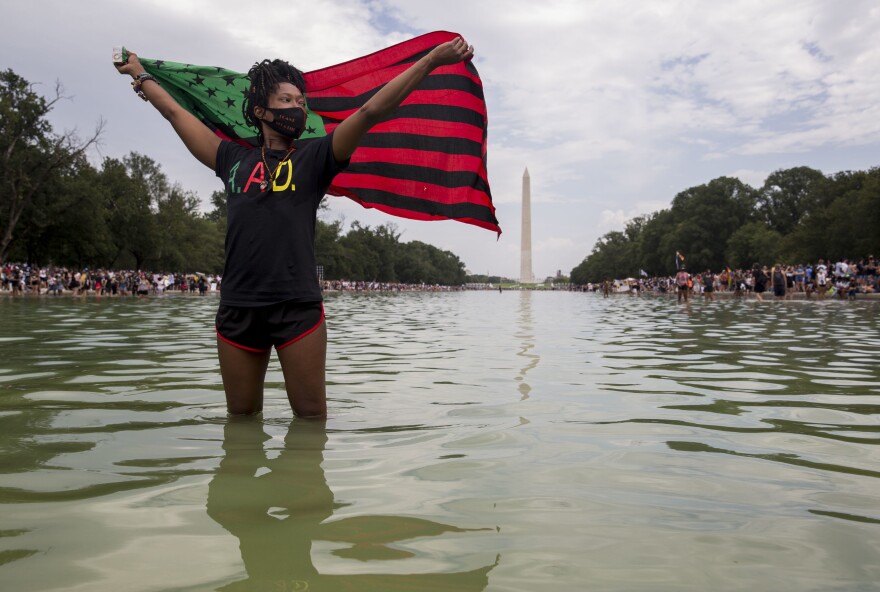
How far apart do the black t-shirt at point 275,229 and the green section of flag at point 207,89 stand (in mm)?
1128

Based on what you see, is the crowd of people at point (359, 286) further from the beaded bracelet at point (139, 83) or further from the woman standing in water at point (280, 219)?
the woman standing in water at point (280, 219)

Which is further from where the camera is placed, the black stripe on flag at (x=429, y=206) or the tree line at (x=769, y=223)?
the tree line at (x=769, y=223)

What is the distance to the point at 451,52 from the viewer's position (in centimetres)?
368

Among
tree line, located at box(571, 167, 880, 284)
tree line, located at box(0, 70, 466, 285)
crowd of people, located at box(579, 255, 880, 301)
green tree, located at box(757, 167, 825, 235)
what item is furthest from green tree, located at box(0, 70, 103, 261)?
green tree, located at box(757, 167, 825, 235)

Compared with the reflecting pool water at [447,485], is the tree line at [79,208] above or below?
above

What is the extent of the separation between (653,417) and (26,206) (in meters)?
51.6

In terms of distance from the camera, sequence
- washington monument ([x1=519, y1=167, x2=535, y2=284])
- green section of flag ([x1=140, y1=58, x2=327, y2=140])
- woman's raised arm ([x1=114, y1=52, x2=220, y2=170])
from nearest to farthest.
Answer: woman's raised arm ([x1=114, y1=52, x2=220, y2=170]) → green section of flag ([x1=140, y1=58, x2=327, y2=140]) → washington monument ([x1=519, y1=167, x2=535, y2=284])

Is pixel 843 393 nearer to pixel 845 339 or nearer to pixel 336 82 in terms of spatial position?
pixel 336 82

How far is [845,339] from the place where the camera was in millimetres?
11180

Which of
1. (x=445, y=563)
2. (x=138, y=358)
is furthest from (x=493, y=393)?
(x=138, y=358)

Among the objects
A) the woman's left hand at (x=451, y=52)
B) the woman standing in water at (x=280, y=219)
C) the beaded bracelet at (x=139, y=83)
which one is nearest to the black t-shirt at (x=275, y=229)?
the woman standing in water at (x=280, y=219)

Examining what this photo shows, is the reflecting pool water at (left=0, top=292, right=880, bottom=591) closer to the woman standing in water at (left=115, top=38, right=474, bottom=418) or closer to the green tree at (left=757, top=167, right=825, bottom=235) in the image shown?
the woman standing in water at (left=115, top=38, right=474, bottom=418)

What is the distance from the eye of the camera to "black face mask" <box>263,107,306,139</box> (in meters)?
3.99

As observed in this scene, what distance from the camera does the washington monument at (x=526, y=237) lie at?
109m
